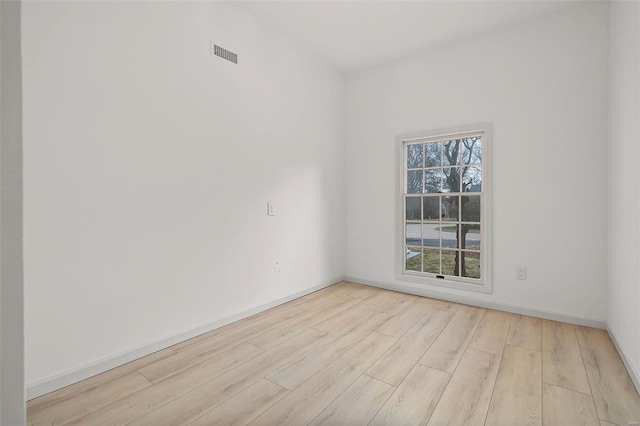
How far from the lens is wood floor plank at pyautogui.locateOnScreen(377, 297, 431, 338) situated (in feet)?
8.64

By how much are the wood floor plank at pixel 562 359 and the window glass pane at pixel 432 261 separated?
117cm

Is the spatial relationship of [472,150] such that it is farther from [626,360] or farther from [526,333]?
[626,360]

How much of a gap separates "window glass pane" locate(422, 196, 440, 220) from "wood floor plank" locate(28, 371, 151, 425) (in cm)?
324

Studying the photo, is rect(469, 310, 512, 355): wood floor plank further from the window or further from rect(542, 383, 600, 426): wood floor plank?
rect(542, 383, 600, 426): wood floor plank

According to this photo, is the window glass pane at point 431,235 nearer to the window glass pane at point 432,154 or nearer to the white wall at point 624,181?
the window glass pane at point 432,154

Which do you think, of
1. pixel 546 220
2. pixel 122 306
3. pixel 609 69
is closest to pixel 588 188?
pixel 546 220

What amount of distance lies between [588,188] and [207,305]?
363cm

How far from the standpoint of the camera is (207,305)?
2.60m

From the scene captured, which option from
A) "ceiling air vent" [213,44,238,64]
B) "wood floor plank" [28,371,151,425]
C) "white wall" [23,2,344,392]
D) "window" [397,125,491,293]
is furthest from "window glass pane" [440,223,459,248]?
"wood floor plank" [28,371,151,425]

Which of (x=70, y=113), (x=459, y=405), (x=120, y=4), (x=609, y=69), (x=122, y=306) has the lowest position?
(x=459, y=405)

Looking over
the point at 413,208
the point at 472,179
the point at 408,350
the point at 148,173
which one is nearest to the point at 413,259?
the point at 413,208

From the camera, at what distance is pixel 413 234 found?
3.85 m

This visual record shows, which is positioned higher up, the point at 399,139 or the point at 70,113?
the point at 399,139

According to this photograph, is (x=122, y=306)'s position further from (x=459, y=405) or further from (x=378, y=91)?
(x=378, y=91)
